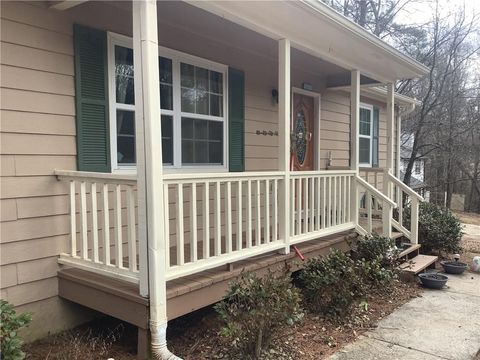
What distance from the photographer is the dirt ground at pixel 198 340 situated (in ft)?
10.0

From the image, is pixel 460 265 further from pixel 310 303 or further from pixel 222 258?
pixel 222 258

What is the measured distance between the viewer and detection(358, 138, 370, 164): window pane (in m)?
8.43

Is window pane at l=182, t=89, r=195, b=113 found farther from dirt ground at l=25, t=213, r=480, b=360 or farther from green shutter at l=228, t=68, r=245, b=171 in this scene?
dirt ground at l=25, t=213, r=480, b=360

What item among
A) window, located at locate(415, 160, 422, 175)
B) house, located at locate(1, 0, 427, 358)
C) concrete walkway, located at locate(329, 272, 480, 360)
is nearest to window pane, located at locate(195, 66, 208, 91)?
house, located at locate(1, 0, 427, 358)

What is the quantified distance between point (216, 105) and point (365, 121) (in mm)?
4741

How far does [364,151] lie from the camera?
8.57m

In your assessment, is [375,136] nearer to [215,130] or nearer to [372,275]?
[215,130]

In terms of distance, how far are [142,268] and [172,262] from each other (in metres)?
0.85

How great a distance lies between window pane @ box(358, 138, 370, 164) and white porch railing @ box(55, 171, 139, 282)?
6086 mm

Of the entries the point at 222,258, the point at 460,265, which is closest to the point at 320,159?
the point at 460,265

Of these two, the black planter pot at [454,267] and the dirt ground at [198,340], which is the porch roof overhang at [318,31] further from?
the black planter pot at [454,267]

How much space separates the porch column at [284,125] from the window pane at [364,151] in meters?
4.66

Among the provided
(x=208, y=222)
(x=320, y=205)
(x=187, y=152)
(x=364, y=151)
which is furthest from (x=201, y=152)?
(x=364, y=151)

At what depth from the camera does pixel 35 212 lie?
10.5 ft
